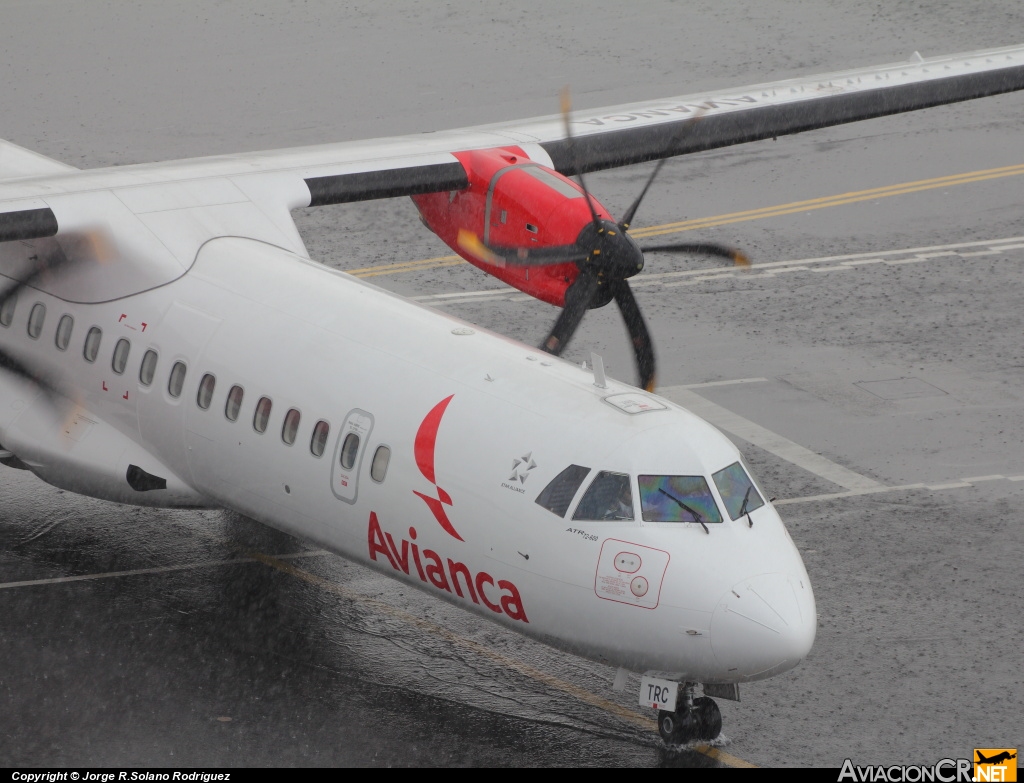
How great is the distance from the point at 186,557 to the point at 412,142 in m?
6.74

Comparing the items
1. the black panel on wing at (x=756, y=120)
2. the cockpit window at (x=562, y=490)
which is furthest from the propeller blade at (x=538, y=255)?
the cockpit window at (x=562, y=490)

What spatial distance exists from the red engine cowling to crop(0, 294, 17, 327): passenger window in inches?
219

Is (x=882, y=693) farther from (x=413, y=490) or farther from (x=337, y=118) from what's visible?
(x=337, y=118)

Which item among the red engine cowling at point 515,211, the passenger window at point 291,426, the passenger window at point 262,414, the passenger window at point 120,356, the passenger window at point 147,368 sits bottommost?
the passenger window at point 291,426

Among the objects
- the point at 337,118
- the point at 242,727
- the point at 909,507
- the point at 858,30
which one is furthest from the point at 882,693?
the point at 858,30

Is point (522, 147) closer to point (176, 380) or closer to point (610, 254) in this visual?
point (610, 254)

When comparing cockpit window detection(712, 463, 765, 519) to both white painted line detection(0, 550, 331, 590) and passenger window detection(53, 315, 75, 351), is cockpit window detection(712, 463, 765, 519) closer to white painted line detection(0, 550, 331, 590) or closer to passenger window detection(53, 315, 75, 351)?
white painted line detection(0, 550, 331, 590)

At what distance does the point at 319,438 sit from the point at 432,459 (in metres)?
1.53

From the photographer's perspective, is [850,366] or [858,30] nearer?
[850,366]

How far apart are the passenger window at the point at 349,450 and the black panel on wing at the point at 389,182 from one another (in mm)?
5500

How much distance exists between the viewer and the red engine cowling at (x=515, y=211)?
18656 millimetres

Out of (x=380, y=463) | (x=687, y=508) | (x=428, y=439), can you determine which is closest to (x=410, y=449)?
(x=428, y=439)

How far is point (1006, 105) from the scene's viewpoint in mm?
39781

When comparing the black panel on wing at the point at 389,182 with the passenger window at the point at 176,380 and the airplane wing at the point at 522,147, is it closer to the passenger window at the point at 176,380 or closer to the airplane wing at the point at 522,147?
the airplane wing at the point at 522,147
